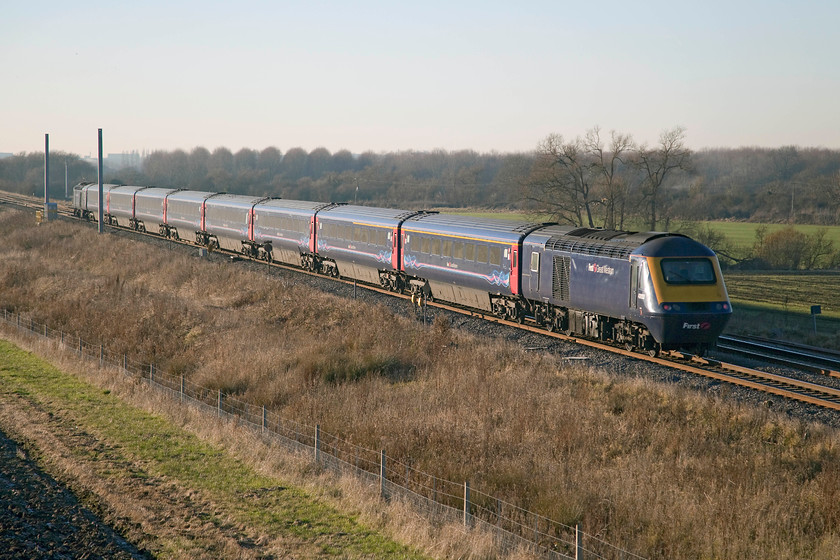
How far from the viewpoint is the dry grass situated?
1158 centimetres

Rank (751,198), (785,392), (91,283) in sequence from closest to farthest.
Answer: (785,392) < (91,283) < (751,198)

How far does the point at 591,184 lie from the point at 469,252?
32901 mm

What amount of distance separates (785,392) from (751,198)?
246 feet

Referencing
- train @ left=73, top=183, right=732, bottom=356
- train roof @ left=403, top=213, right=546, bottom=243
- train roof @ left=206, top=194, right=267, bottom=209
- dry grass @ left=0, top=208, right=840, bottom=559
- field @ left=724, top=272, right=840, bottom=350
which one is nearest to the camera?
dry grass @ left=0, top=208, right=840, bottom=559

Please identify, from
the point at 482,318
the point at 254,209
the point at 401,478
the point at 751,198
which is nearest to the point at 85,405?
the point at 401,478

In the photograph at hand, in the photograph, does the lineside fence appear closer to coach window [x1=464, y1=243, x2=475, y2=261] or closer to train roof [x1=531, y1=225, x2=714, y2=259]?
train roof [x1=531, y1=225, x2=714, y2=259]

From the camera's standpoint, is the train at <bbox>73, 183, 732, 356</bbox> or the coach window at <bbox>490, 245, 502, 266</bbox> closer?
the train at <bbox>73, 183, 732, 356</bbox>

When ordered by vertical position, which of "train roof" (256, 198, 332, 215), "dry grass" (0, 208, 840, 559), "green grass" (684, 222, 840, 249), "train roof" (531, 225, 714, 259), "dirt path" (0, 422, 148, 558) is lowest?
"dirt path" (0, 422, 148, 558)

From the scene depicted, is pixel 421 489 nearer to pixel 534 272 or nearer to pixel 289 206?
pixel 534 272

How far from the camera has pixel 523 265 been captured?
25953 mm

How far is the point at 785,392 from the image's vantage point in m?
18.0

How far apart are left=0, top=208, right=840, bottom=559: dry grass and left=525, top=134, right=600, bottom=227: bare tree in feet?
91.4

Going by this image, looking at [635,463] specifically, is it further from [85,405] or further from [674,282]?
[85,405]

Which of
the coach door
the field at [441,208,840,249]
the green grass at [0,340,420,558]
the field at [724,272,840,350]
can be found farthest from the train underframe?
the field at [441,208,840,249]
